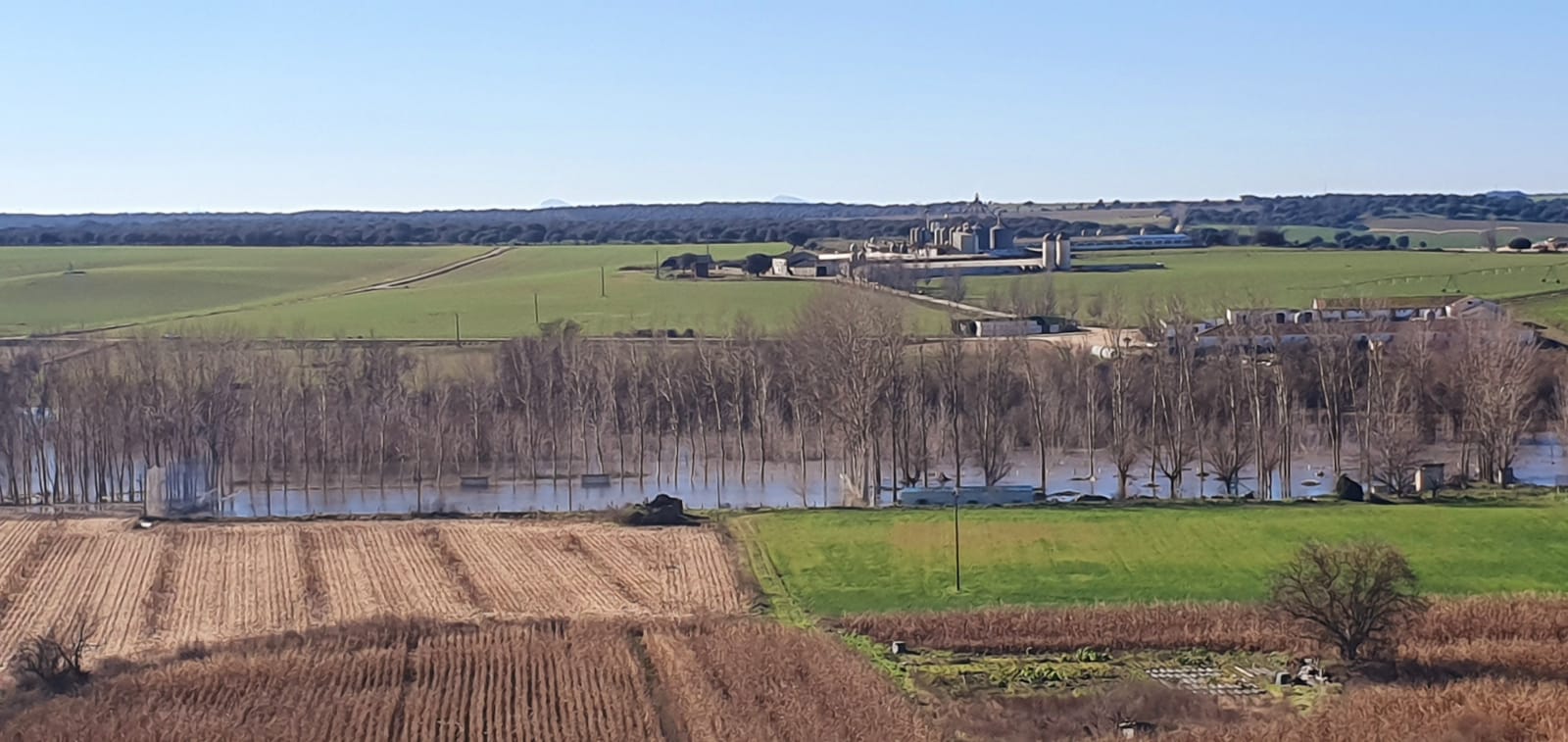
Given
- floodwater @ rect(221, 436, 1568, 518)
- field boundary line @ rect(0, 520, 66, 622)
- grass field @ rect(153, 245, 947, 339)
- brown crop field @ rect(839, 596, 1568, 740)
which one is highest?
grass field @ rect(153, 245, 947, 339)

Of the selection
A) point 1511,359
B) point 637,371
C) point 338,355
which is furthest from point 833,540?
point 338,355

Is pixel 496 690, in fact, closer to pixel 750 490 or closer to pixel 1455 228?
pixel 750 490

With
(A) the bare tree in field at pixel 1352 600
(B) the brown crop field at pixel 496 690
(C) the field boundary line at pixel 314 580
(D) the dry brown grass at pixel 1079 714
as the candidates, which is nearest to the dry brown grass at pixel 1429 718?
(D) the dry brown grass at pixel 1079 714

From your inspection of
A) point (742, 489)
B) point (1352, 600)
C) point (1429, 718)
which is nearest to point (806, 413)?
point (742, 489)

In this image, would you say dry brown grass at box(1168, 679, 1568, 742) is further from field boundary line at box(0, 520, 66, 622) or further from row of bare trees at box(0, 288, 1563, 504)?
field boundary line at box(0, 520, 66, 622)

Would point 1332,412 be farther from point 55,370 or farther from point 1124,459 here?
point 55,370

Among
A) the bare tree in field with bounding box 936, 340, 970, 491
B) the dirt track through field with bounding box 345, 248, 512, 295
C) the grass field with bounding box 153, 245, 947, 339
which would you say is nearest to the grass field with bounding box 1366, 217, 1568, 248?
the grass field with bounding box 153, 245, 947, 339
